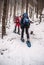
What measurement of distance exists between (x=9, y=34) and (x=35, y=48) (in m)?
3.28

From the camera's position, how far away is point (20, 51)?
44.9ft

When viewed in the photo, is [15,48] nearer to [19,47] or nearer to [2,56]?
[19,47]

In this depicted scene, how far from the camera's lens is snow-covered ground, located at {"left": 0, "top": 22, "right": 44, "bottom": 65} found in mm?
12438

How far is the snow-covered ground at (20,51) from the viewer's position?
490 inches

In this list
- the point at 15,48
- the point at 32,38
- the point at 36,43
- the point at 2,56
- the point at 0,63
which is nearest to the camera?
the point at 0,63

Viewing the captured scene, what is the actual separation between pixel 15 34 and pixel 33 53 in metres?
3.87

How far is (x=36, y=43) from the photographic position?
15.1 meters

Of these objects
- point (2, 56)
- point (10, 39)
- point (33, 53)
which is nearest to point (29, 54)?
point (33, 53)

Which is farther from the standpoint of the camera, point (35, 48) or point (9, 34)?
point (9, 34)

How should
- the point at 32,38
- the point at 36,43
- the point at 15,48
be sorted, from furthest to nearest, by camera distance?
1. the point at 32,38
2. the point at 36,43
3. the point at 15,48

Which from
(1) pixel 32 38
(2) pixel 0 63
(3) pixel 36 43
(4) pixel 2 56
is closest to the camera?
(2) pixel 0 63

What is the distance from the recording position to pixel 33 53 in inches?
529

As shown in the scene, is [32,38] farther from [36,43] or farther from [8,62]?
[8,62]

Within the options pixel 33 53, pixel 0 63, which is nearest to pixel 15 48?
pixel 33 53
